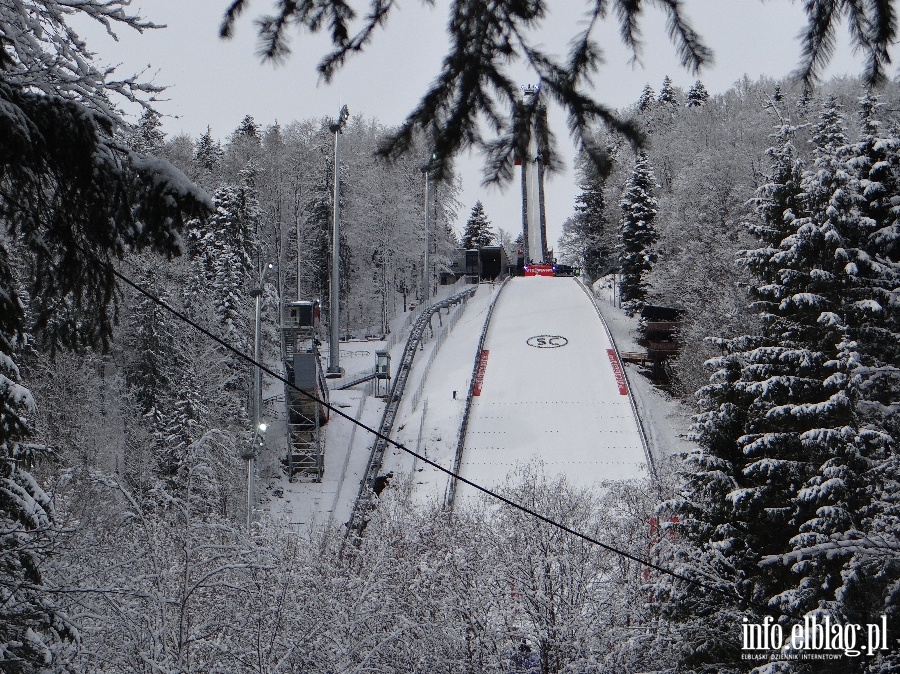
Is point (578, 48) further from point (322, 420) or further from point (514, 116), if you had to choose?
point (322, 420)

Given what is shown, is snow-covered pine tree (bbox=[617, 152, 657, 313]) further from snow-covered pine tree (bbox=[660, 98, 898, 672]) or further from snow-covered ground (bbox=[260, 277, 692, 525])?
snow-covered pine tree (bbox=[660, 98, 898, 672])

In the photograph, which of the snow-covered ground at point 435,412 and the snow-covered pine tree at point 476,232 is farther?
the snow-covered pine tree at point 476,232

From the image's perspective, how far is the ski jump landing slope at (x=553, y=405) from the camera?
28641 millimetres

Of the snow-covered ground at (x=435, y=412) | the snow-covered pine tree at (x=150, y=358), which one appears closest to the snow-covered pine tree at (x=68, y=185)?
the snow-covered ground at (x=435, y=412)

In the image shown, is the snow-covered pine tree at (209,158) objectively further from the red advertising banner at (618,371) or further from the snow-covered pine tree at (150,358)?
the red advertising banner at (618,371)

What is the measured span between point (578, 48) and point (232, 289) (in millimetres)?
36113

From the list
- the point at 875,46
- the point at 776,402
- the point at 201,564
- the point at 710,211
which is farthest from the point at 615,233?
the point at 875,46

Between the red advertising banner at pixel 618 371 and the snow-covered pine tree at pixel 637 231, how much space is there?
15454 millimetres

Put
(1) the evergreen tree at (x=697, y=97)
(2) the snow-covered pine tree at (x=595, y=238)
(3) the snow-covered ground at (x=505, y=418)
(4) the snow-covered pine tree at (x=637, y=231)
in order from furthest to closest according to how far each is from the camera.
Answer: (1) the evergreen tree at (x=697, y=97) < (2) the snow-covered pine tree at (x=595, y=238) < (4) the snow-covered pine tree at (x=637, y=231) < (3) the snow-covered ground at (x=505, y=418)

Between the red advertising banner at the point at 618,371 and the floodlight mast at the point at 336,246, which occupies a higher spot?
the floodlight mast at the point at 336,246

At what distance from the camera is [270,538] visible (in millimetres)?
15102

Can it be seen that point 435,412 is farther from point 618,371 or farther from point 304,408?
point 618,371

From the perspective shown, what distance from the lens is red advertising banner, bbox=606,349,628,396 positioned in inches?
1370

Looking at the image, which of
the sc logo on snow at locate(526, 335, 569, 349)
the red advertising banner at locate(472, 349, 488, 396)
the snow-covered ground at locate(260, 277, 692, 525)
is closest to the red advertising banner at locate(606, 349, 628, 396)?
the snow-covered ground at locate(260, 277, 692, 525)
